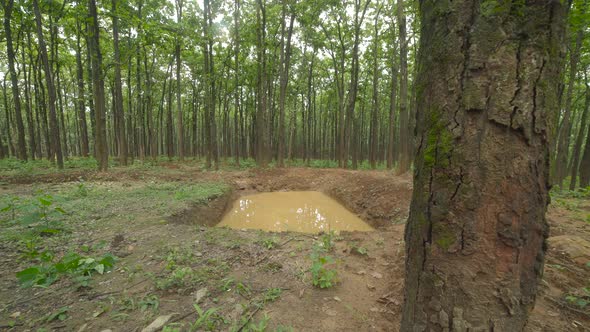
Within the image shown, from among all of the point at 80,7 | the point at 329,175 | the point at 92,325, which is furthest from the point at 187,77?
the point at 92,325

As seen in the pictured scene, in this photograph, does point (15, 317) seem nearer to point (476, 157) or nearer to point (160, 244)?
point (160, 244)

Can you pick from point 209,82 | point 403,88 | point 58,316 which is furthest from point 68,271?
point 209,82

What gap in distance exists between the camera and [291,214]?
7.61 metres

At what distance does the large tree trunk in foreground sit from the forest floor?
138 centimetres

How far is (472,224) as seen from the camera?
1090 mm

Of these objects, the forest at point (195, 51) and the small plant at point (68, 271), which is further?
the forest at point (195, 51)

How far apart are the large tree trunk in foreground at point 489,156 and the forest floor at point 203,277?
54.2 inches

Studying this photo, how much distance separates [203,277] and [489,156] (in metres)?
2.98

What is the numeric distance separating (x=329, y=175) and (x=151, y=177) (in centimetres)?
829

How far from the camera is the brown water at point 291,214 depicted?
21.3 feet

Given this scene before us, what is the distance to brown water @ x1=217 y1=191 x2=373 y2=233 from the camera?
6.49 meters

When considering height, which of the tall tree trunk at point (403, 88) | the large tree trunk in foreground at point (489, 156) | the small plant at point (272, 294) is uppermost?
the tall tree trunk at point (403, 88)

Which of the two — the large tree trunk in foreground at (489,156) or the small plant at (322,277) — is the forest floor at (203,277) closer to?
the small plant at (322,277)

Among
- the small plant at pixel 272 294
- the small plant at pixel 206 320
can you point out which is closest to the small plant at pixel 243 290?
the small plant at pixel 272 294
